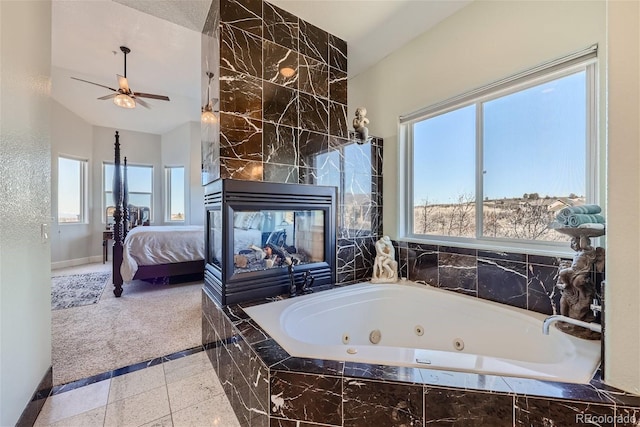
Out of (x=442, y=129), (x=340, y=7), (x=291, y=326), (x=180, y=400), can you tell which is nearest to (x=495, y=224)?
(x=442, y=129)

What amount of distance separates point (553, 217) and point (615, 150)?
84cm

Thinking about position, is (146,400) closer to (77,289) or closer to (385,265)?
(385,265)

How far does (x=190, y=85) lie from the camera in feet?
13.0

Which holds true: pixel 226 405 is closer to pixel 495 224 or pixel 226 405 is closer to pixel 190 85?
pixel 495 224

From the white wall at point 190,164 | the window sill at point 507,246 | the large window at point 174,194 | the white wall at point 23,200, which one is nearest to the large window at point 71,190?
the large window at point 174,194

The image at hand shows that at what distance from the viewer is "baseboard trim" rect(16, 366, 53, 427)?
130 centimetres

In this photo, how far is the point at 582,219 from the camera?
4.21 ft

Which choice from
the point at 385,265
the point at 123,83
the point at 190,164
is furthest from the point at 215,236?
the point at 190,164

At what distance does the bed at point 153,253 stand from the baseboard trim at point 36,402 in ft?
6.47

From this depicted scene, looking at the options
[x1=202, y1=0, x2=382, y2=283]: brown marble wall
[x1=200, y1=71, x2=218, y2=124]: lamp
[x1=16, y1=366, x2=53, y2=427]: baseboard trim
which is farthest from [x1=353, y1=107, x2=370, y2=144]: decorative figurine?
[x1=16, y1=366, x2=53, y2=427]: baseboard trim

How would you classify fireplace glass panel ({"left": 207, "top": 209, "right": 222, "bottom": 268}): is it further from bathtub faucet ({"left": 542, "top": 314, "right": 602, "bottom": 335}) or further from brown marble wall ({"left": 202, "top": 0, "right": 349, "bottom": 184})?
bathtub faucet ({"left": 542, "top": 314, "right": 602, "bottom": 335})

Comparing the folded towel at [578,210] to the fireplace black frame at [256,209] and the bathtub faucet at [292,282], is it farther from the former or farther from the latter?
the bathtub faucet at [292,282]

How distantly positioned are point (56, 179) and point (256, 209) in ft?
16.9

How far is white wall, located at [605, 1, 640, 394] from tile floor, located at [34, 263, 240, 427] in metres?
1.75
